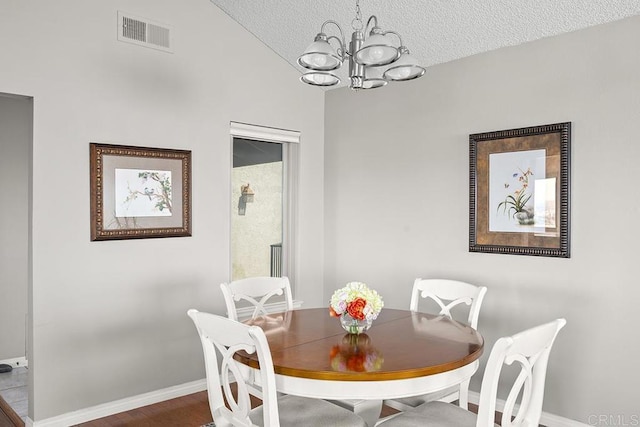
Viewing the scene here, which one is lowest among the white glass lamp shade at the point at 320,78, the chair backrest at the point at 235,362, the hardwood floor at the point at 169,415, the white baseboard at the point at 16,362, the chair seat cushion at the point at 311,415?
the hardwood floor at the point at 169,415

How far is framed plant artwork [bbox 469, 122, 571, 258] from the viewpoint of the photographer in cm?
316

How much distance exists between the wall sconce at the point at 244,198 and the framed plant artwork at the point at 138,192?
1.80 feet

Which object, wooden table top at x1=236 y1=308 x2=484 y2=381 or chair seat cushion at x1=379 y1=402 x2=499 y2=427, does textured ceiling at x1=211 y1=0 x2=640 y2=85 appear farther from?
chair seat cushion at x1=379 y1=402 x2=499 y2=427

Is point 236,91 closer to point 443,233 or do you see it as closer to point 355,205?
point 355,205

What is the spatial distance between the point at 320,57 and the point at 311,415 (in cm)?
158

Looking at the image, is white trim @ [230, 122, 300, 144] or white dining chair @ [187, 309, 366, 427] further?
white trim @ [230, 122, 300, 144]

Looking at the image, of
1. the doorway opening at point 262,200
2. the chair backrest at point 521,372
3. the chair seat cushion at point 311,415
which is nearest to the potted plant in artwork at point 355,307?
the chair seat cushion at point 311,415

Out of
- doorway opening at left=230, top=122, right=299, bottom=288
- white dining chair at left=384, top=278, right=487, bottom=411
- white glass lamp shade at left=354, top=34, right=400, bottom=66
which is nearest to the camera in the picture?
white glass lamp shade at left=354, top=34, right=400, bottom=66

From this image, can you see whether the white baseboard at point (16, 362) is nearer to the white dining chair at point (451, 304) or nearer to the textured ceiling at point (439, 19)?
the white dining chair at point (451, 304)

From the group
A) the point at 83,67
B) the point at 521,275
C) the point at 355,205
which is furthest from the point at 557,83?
the point at 83,67

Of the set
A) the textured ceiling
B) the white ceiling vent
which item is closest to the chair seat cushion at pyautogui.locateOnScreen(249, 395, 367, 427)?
the textured ceiling

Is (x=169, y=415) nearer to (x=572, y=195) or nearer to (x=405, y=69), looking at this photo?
(x=405, y=69)

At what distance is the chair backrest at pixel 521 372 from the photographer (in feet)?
5.75

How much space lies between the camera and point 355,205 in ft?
14.5
